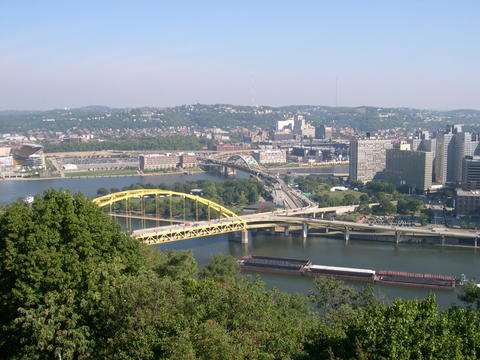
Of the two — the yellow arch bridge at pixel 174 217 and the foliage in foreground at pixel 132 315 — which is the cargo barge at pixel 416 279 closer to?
the yellow arch bridge at pixel 174 217

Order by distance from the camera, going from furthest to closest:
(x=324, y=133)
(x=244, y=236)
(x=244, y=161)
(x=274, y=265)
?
1. (x=324, y=133)
2. (x=244, y=161)
3. (x=244, y=236)
4. (x=274, y=265)

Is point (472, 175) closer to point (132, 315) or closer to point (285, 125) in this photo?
point (132, 315)

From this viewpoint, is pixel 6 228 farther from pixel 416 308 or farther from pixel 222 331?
pixel 416 308

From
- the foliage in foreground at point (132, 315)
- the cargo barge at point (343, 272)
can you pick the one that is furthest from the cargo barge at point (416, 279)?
the foliage in foreground at point (132, 315)

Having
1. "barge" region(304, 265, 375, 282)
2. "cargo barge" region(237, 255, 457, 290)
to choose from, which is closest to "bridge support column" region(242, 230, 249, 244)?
"cargo barge" region(237, 255, 457, 290)

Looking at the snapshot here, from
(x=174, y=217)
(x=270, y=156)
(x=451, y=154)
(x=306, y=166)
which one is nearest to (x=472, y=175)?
(x=451, y=154)

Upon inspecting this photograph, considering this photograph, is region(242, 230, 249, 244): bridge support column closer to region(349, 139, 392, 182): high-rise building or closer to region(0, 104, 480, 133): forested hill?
region(349, 139, 392, 182): high-rise building

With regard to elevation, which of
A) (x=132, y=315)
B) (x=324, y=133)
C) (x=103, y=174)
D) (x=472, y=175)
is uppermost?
(x=132, y=315)
